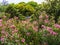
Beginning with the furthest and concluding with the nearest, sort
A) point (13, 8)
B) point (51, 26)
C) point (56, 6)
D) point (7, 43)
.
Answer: point (13, 8) → point (56, 6) → point (51, 26) → point (7, 43)

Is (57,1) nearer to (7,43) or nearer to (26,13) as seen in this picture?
(26,13)

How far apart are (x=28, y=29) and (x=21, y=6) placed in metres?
5.28

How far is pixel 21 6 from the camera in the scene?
31.0 feet

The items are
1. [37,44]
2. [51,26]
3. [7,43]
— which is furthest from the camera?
[51,26]

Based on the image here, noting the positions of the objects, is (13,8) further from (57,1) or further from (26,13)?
(57,1)

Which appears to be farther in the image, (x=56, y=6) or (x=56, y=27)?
(x=56, y=6)

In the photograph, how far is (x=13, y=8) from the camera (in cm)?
888

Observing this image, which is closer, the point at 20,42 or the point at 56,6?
the point at 20,42

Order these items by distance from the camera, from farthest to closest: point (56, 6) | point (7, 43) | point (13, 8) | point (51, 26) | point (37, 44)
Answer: point (13, 8) → point (56, 6) → point (51, 26) → point (37, 44) → point (7, 43)

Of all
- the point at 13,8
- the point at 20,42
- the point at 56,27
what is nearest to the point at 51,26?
the point at 56,27

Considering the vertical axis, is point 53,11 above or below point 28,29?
below

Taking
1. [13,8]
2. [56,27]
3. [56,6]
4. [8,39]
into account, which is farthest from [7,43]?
[13,8]

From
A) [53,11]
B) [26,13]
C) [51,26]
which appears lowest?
[26,13]

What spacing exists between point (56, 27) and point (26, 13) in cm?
518
